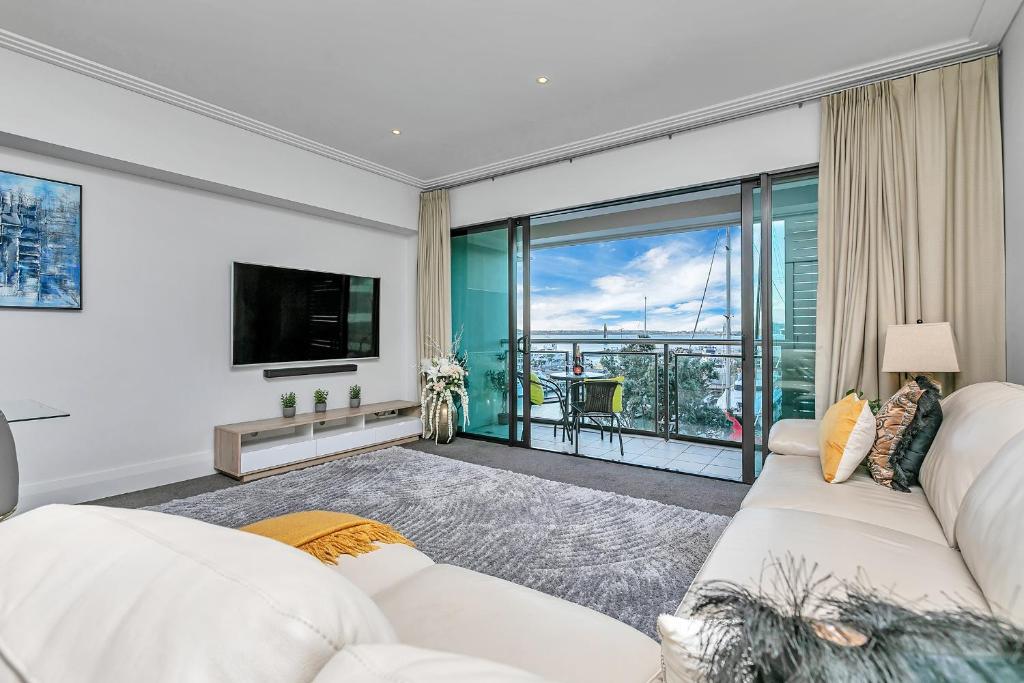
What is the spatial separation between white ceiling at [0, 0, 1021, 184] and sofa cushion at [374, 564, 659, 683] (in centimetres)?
263

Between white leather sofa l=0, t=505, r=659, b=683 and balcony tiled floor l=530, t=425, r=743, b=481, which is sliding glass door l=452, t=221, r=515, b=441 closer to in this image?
balcony tiled floor l=530, t=425, r=743, b=481

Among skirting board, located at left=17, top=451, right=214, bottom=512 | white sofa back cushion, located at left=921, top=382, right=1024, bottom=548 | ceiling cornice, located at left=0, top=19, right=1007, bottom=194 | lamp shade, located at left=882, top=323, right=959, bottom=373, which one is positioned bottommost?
skirting board, located at left=17, top=451, right=214, bottom=512

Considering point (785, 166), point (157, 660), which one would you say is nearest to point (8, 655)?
point (157, 660)

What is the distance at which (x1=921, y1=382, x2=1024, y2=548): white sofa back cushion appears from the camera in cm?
163

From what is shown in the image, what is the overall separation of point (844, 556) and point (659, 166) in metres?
3.28

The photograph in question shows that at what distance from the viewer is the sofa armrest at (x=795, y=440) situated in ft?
8.89

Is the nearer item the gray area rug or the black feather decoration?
the black feather decoration

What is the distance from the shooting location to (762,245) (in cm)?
365

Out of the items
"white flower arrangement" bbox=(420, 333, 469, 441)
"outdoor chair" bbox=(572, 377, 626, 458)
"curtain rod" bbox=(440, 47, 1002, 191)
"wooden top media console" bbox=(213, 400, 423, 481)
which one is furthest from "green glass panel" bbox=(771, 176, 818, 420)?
"wooden top media console" bbox=(213, 400, 423, 481)

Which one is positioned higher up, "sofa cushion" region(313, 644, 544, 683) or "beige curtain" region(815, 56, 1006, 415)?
"beige curtain" region(815, 56, 1006, 415)

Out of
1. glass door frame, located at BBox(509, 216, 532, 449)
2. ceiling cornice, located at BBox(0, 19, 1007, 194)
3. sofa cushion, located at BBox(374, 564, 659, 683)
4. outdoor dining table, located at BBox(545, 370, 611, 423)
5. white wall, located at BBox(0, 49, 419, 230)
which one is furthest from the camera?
outdoor dining table, located at BBox(545, 370, 611, 423)

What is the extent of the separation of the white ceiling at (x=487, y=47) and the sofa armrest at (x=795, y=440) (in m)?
2.18

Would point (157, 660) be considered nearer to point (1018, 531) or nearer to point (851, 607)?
point (851, 607)

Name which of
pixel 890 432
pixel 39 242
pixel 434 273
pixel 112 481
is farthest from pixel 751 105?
pixel 112 481
